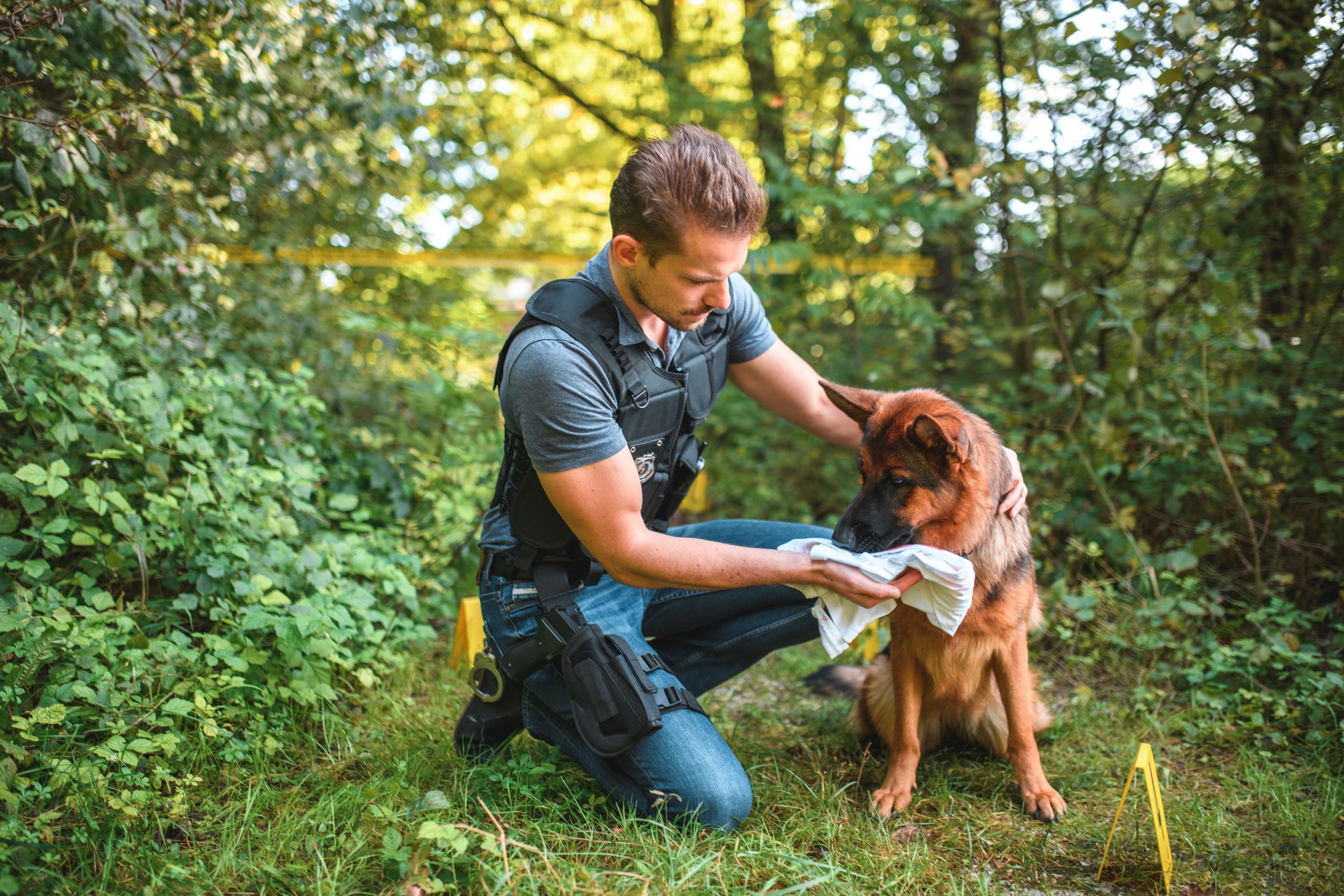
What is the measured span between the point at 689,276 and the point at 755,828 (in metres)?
1.72


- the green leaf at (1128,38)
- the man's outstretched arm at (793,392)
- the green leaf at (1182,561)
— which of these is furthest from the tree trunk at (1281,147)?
the man's outstretched arm at (793,392)

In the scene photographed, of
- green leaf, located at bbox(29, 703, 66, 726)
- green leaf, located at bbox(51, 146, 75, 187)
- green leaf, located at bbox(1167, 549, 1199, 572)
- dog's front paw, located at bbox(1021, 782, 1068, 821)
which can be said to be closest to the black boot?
green leaf, located at bbox(29, 703, 66, 726)

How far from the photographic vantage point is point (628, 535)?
240cm

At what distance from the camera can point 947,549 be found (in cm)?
270

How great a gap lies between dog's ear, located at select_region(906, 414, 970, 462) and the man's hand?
11.6 inches

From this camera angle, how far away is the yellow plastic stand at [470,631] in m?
3.44

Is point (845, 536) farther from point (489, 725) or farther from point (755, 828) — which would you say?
point (489, 725)

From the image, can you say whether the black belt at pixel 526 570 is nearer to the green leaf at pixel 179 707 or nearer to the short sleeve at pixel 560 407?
the short sleeve at pixel 560 407

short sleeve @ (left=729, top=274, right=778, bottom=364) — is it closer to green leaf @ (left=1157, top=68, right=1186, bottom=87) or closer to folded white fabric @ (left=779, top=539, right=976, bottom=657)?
folded white fabric @ (left=779, top=539, right=976, bottom=657)

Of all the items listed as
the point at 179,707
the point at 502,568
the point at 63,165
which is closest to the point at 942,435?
the point at 502,568

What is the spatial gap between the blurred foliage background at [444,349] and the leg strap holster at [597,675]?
988mm

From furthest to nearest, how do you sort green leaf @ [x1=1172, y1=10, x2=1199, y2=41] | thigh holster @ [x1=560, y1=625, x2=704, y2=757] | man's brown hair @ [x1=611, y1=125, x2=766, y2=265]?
green leaf @ [x1=1172, y1=10, x2=1199, y2=41]
thigh holster @ [x1=560, y1=625, x2=704, y2=757]
man's brown hair @ [x1=611, y1=125, x2=766, y2=265]

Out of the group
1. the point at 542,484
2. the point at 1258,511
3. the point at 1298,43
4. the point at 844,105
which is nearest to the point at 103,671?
the point at 542,484

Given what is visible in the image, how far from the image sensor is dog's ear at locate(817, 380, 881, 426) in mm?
2877
